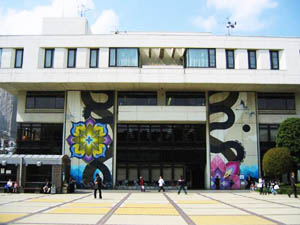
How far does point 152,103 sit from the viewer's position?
1325 inches

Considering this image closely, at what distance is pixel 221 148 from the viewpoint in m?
32.7

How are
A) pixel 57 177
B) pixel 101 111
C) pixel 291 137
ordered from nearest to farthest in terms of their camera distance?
pixel 57 177
pixel 291 137
pixel 101 111

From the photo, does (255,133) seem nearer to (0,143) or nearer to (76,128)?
(76,128)

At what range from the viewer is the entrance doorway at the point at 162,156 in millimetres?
33156

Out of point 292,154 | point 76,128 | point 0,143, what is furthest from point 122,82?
point 0,143

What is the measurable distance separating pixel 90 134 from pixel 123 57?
8.52 m

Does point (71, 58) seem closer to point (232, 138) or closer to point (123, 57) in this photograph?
point (123, 57)

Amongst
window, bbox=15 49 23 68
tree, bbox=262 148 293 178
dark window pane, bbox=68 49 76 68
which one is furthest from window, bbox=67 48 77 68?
tree, bbox=262 148 293 178

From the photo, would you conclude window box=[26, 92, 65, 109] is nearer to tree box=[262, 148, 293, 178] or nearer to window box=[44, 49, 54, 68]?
window box=[44, 49, 54, 68]

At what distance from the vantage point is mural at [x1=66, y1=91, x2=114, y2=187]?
3216 centimetres

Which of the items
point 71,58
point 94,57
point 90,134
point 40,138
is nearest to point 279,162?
point 90,134

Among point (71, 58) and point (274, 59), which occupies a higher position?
point (274, 59)

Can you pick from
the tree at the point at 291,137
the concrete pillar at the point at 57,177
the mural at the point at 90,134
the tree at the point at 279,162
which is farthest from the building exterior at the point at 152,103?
the concrete pillar at the point at 57,177

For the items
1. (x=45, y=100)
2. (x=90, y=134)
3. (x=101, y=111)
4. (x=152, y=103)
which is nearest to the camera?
(x=90, y=134)
